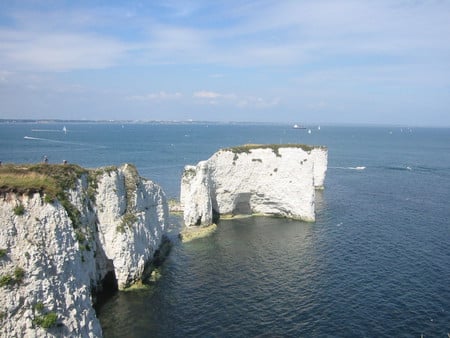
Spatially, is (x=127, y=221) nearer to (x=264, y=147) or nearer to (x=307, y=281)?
(x=307, y=281)

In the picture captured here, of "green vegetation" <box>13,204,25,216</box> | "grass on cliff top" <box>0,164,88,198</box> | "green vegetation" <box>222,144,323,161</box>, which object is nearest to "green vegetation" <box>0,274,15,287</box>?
"green vegetation" <box>13,204,25,216</box>

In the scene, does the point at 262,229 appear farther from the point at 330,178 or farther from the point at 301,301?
the point at 330,178

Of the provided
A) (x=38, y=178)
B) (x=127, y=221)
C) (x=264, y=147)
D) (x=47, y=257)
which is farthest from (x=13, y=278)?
(x=264, y=147)

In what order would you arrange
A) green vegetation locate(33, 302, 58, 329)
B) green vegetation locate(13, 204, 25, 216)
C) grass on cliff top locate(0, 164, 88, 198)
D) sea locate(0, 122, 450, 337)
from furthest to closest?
sea locate(0, 122, 450, 337)
grass on cliff top locate(0, 164, 88, 198)
green vegetation locate(13, 204, 25, 216)
green vegetation locate(33, 302, 58, 329)

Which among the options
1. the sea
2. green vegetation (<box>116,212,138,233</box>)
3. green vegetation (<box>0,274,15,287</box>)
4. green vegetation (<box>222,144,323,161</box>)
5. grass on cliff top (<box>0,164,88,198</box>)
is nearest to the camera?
green vegetation (<box>0,274,15,287</box>)

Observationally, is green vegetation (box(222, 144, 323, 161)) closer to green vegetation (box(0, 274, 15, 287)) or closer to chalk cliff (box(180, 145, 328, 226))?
chalk cliff (box(180, 145, 328, 226))

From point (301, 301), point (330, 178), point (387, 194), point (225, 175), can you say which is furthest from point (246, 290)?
point (330, 178)

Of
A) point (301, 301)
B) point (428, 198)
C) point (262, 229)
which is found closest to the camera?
point (301, 301)

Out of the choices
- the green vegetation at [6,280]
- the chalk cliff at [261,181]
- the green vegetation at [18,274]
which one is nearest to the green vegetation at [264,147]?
the chalk cliff at [261,181]
